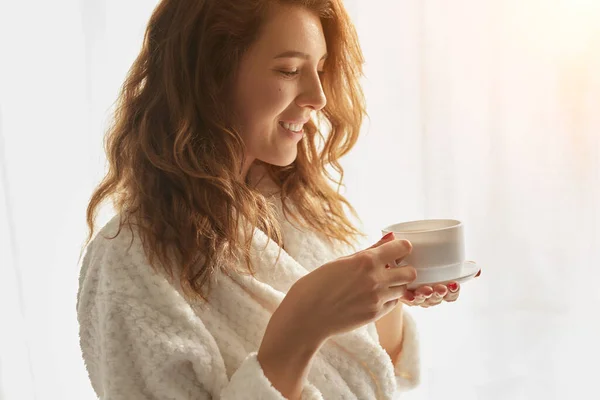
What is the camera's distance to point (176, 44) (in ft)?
3.85

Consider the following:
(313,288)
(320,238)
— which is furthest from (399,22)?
(313,288)

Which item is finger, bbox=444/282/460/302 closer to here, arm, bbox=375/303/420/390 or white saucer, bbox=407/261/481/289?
white saucer, bbox=407/261/481/289

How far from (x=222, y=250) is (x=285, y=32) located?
36cm

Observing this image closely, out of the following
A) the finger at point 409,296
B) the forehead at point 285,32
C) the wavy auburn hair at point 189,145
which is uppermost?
the forehead at point 285,32

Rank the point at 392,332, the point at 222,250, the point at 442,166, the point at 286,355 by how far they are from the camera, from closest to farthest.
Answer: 1. the point at 286,355
2. the point at 222,250
3. the point at 392,332
4. the point at 442,166

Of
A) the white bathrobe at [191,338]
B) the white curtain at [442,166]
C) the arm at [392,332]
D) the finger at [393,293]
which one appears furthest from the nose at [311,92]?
the white curtain at [442,166]

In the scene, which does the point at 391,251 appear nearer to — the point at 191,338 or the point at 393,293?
the point at 393,293

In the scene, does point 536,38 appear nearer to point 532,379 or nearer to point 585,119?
point 585,119

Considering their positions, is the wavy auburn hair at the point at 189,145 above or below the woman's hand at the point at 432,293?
above

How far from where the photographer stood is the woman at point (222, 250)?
1.04 metres

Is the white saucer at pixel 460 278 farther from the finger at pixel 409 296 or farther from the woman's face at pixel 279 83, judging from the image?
the woman's face at pixel 279 83

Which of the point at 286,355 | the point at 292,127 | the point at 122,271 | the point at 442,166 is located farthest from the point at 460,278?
the point at 442,166

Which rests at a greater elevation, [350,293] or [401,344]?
[350,293]

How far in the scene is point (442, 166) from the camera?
1.90 m
